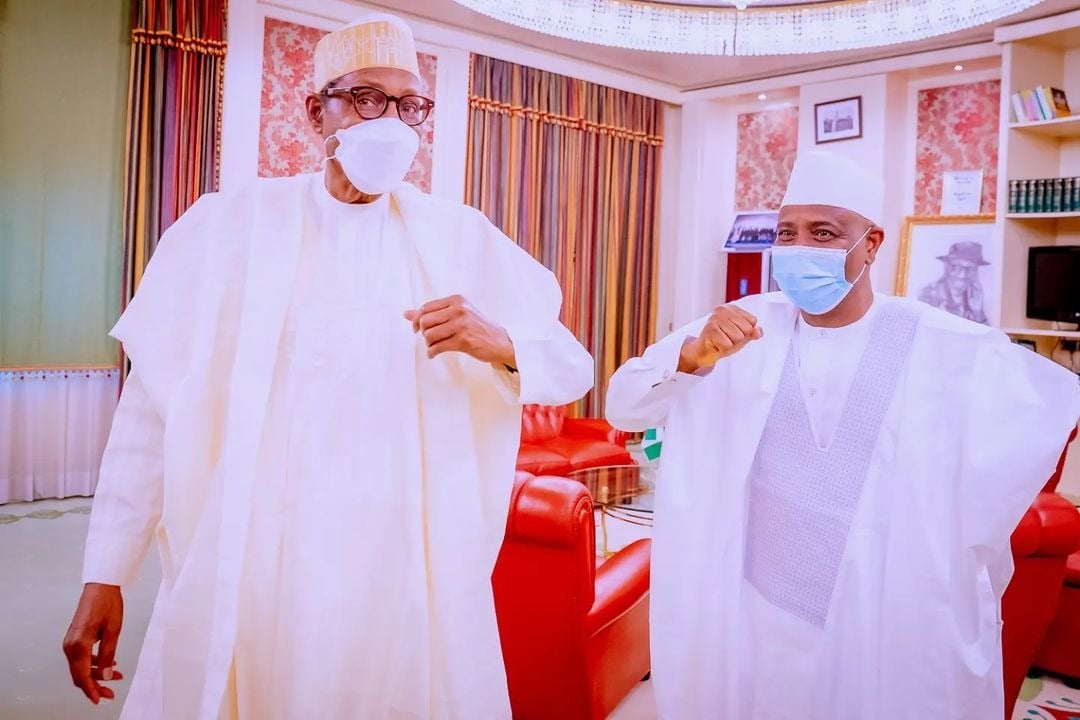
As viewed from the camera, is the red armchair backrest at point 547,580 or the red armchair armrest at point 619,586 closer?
the red armchair backrest at point 547,580

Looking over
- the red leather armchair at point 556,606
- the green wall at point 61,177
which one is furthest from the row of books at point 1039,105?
the green wall at point 61,177

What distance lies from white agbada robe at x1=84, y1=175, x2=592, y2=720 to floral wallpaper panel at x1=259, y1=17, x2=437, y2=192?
4.33 meters

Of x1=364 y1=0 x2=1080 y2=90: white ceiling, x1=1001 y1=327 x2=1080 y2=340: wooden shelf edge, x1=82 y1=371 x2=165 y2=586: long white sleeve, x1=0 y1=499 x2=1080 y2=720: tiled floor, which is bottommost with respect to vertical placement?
x1=0 y1=499 x2=1080 y2=720: tiled floor

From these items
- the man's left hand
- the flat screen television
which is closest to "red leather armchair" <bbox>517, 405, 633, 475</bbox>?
the flat screen television

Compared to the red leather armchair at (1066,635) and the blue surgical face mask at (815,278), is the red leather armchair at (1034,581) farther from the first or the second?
the blue surgical face mask at (815,278)

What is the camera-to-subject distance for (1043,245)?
559 cm

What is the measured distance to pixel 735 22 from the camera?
4.61 m

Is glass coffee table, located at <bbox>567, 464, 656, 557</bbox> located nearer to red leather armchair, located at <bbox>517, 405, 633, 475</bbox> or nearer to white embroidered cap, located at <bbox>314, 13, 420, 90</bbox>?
red leather armchair, located at <bbox>517, 405, 633, 475</bbox>

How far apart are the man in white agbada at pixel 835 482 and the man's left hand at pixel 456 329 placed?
518 millimetres

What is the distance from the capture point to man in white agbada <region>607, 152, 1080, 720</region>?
1.62 meters

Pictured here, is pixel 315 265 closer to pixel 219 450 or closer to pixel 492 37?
pixel 219 450

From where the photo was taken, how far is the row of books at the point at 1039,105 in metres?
5.27

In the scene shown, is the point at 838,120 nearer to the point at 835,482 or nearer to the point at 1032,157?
the point at 1032,157

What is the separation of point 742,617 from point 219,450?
3.59 ft
